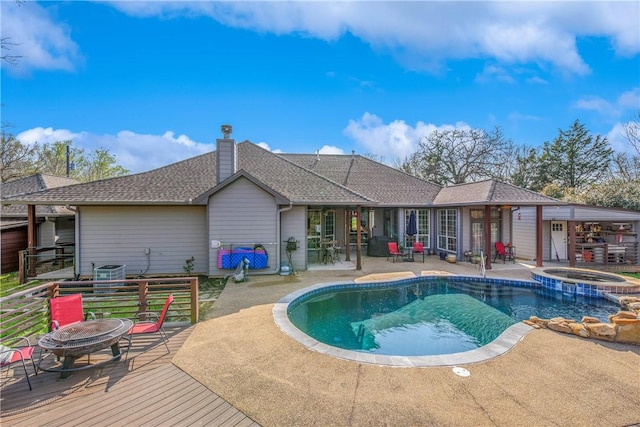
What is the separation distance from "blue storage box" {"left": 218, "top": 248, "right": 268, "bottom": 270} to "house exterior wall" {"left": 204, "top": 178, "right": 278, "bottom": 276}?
0.25m

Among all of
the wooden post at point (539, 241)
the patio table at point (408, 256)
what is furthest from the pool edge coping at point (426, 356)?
the wooden post at point (539, 241)

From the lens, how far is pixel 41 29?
8.08 m

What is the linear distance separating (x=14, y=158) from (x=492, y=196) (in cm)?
3260

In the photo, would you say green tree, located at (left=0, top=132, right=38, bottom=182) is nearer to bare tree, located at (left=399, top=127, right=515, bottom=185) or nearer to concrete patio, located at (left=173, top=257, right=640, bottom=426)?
concrete patio, located at (left=173, top=257, right=640, bottom=426)

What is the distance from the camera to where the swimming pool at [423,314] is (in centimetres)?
589

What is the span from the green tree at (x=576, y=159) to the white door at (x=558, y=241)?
15891 mm

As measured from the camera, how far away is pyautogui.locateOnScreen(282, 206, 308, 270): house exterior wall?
1191 cm

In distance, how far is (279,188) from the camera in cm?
1270

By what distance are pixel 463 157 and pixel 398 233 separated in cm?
1893

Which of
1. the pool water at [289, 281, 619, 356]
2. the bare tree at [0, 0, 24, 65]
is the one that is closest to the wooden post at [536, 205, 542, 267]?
the pool water at [289, 281, 619, 356]

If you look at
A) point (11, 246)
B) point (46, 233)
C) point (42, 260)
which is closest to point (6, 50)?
point (42, 260)

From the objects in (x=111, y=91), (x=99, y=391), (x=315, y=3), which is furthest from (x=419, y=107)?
(x=99, y=391)

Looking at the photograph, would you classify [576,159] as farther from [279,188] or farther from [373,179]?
[279,188]

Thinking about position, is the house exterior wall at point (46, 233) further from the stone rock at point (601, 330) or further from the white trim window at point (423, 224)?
the stone rock at point (601, 330)
